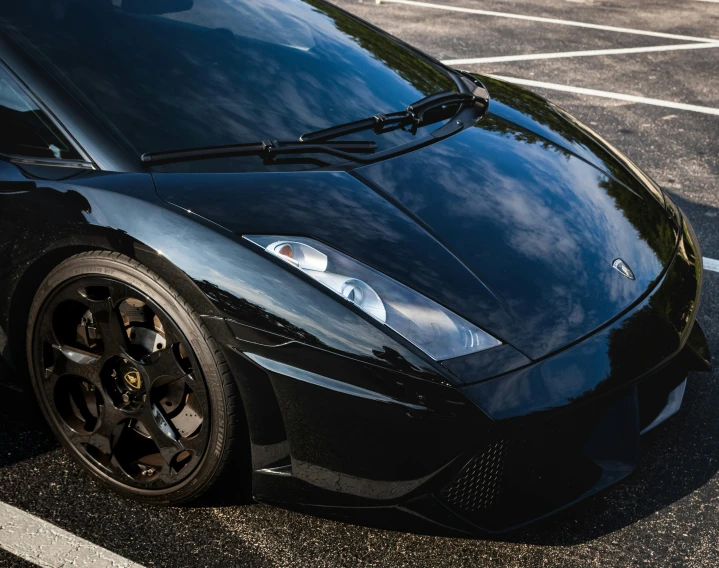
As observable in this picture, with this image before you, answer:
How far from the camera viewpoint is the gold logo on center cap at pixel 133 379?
2527mm

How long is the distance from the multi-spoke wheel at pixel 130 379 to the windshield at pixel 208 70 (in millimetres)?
443

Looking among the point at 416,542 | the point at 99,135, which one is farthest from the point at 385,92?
the point at 416,542

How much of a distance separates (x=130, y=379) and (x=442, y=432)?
3.05 feet

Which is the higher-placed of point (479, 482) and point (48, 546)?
point (479, 482)

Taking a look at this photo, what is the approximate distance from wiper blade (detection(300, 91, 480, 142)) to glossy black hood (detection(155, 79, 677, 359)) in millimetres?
157

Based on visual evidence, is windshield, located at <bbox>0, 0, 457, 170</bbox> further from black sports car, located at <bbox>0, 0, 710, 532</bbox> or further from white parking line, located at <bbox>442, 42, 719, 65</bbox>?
white parking line, located at <bbox>442, 42, 719, 65</bbox>

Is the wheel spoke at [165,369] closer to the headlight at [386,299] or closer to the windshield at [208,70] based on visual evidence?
the headlight at [386,299]

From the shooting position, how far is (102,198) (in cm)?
244

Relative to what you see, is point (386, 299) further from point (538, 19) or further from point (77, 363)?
point (538, 19)

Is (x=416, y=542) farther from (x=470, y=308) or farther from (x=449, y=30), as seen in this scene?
(x=449, y=30)

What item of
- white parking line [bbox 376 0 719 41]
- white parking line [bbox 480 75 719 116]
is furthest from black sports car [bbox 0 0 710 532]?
white parking line [bbox 376 0 719 41]

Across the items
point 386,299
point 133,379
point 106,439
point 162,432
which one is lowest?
point 106,439

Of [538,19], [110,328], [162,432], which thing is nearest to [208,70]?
[110,328]

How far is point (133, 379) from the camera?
8.34ft
